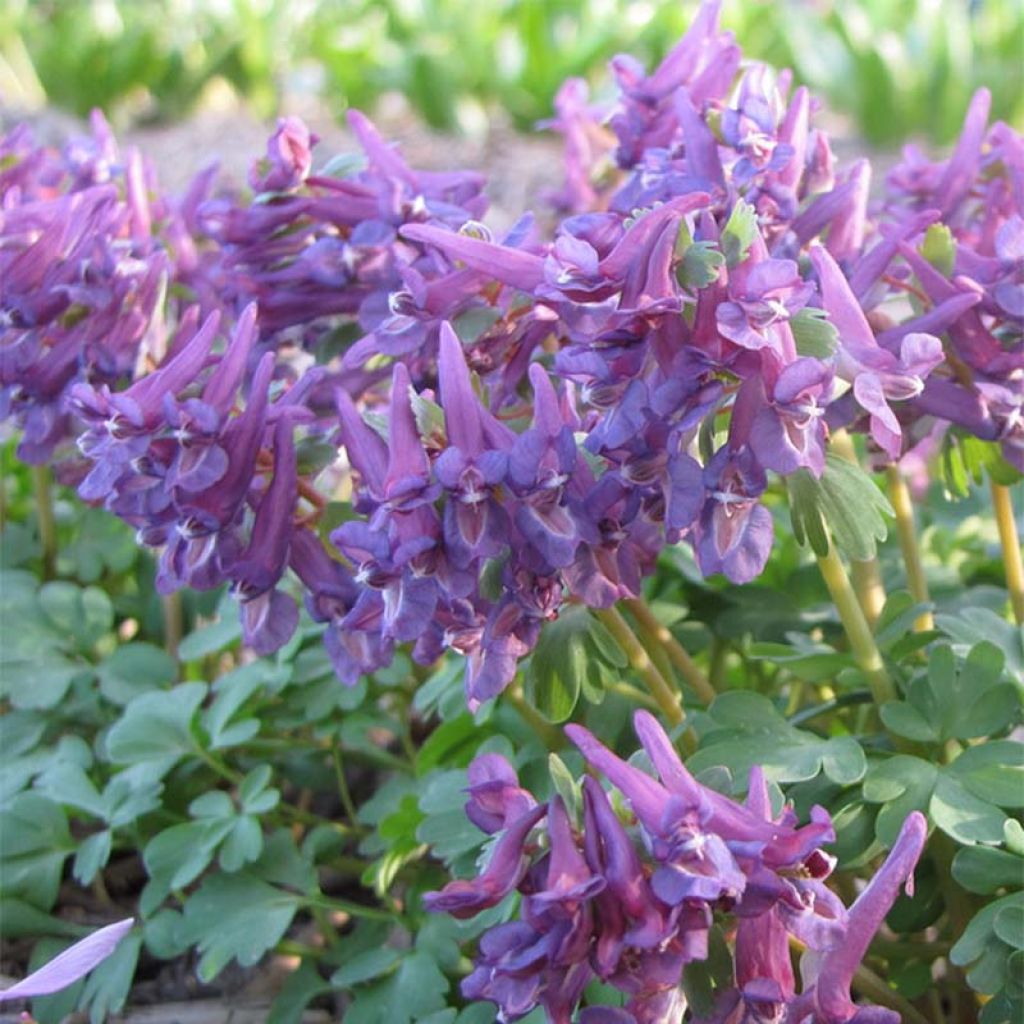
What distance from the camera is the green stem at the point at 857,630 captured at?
172cm

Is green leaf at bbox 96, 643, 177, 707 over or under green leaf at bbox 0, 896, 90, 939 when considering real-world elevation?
over

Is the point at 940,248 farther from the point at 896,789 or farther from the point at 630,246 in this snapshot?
the point at 896,789

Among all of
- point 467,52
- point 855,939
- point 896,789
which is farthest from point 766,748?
point 467,52

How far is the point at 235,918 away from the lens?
205 cm

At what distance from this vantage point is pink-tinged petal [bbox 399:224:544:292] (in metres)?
1.60

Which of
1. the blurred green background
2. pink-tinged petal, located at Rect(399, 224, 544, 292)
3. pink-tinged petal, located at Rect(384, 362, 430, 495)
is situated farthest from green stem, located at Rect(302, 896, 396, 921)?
the blurred green background

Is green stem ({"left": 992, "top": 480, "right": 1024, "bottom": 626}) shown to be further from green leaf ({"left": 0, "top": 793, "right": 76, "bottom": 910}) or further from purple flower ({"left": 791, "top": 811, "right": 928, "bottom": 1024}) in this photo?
green leaf ({"left": 0, "top": 793, "right": 76, "bottom": 910})

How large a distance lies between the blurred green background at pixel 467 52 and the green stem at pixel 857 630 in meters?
5.62

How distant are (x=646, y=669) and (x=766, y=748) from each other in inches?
7.5

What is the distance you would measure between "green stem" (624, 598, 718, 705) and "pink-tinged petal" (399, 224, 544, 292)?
48 centimetres

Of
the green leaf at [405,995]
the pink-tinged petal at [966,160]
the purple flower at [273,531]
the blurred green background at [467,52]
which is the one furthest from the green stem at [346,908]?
the blurred green background at [467,52]

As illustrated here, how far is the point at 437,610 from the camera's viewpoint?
1583 mm

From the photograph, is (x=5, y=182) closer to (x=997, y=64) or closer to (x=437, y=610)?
(x=437, y=610)

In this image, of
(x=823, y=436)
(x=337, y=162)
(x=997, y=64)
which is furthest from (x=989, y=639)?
(x=997, y=64)
